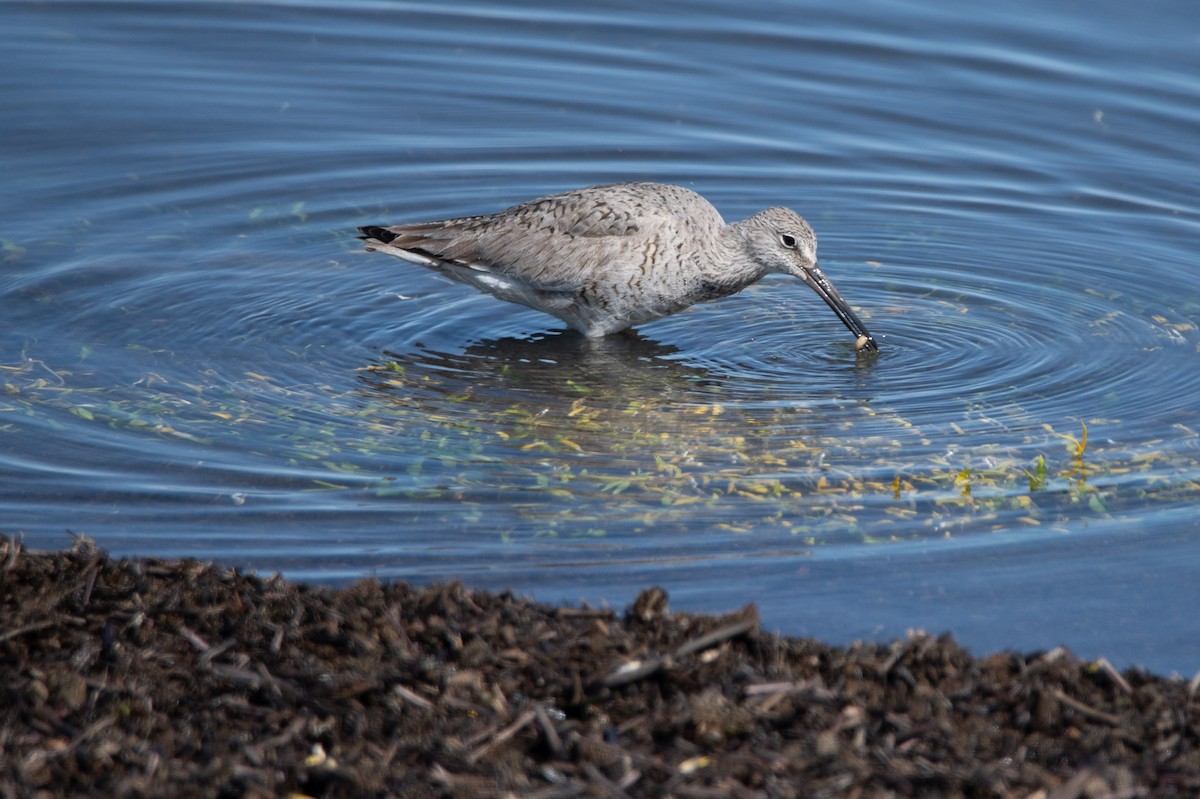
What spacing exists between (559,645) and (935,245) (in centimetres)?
639

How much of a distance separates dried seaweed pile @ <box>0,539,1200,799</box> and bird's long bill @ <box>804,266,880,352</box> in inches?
158

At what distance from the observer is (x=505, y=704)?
4613mm

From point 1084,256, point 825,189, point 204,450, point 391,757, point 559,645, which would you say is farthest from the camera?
point 825,189

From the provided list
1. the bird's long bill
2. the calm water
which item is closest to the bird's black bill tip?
the bird's long bill

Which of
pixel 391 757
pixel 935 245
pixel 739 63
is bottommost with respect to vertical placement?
pixel 391 757

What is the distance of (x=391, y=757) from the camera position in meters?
4.31

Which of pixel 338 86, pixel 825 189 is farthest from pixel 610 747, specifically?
pixel 338 86

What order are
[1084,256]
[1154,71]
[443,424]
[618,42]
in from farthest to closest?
[618,42] → [1154,71] → [1084,256] → [443,424]

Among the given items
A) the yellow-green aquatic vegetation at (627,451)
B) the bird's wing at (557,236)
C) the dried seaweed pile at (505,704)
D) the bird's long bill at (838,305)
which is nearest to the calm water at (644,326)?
the yellow-green aquatic vegetation at (627,451)

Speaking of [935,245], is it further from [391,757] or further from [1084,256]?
[391,757]

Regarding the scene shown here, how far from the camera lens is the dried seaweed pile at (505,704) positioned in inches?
167

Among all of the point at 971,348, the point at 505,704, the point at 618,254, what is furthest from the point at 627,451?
the point at 505,704

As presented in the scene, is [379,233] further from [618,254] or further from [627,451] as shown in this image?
[627,451]

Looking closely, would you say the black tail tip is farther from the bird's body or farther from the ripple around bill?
the ripple around bill
